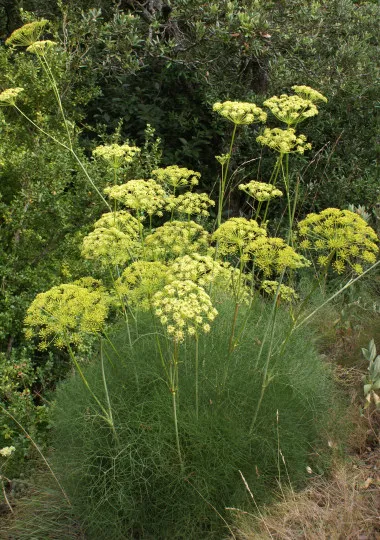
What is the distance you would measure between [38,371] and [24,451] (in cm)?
64

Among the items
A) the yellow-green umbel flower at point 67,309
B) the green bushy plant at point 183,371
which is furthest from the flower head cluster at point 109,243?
the yellow-green umbel flower at point 67,309

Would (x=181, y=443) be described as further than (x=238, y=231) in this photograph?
Yes

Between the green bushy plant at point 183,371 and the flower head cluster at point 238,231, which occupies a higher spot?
the flower head cluster at point 238,231

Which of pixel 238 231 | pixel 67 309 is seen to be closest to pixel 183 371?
pixel 238 231

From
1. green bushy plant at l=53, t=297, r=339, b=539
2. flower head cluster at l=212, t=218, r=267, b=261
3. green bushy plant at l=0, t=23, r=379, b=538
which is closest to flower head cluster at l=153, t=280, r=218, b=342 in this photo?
green bushy plant at l=0, t=23, r=379, b=538

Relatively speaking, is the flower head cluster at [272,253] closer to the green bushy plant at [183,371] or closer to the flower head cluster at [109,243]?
the green bushy plant at [183,371]

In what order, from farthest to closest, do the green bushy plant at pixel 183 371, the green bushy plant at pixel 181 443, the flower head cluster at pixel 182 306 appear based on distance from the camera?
the green bushy plant at pixel 181 443 < the green bushy plant at pixel 183 371 < the flower head cluster at pixel 182 306

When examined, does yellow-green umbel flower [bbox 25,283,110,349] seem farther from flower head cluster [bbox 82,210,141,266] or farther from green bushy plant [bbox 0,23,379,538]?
flower head cluster [bbox 82,210,141,266]

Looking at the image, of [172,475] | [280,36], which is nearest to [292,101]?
[172,475]

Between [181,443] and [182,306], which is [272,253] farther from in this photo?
[181,443]

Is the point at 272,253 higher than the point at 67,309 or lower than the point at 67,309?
higher

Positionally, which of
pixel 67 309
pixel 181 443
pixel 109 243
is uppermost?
pixel 109 243

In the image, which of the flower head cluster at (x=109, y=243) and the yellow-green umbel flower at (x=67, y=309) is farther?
the flower head cluster at (x=109, y=243)

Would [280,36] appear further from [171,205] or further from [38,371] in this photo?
[38,371]
